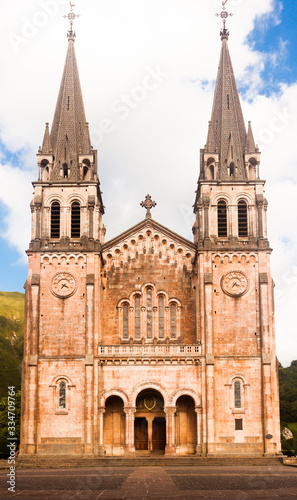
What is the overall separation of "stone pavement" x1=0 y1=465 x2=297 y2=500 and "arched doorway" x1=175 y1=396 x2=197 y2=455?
680cm

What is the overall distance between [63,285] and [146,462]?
15.4 m

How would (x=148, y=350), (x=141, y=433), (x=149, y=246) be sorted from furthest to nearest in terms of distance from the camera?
(x=149, y=246) < (x=141, y=433) < (x=148, y=350)

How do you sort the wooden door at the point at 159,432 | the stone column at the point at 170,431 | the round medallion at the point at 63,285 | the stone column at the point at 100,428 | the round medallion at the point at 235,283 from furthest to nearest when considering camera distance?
the round medallion at the point at 63,285 → the round medallion at the point at 235,283 → the wooden door at the point at 159,432 → the stone column at the point at 100,428 → the stone column at the point at 170,431

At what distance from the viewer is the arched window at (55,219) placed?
5625 cm

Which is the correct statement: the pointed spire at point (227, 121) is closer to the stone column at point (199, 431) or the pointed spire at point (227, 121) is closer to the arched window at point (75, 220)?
the arched window at point (75, 220)

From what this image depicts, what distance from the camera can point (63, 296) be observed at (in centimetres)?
5403

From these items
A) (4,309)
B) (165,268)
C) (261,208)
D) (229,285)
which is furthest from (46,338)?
(4,309)

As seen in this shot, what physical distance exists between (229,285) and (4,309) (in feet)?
459

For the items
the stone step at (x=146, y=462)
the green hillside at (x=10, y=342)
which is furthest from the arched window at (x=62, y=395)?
the green hillside at (x=10, y=342)

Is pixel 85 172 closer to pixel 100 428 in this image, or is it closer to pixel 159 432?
pixel 100 428

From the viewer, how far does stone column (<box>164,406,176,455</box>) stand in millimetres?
50478

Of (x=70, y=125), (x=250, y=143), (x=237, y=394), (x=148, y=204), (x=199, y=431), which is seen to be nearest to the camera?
(x=199, y=431)

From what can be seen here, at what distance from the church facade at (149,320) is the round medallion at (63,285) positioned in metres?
0.09

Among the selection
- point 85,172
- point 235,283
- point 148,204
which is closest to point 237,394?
point 235,283
